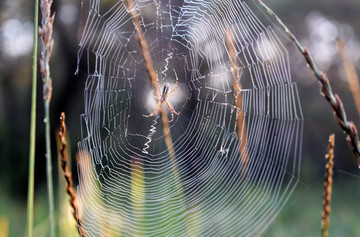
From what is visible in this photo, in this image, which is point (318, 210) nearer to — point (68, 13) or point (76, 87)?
point (76, 87)

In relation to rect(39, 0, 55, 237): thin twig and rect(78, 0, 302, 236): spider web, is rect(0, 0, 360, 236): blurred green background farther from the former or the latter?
rect(39, 0, 55, 237): thin twig

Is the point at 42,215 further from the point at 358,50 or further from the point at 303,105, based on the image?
the point at 358,50

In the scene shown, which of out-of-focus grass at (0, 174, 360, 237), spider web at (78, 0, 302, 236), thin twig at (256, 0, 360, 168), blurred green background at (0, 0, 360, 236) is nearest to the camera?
thin twig at (256, 0, 360, 168)

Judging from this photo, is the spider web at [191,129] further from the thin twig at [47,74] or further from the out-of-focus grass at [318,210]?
the thin twig at [47,74]

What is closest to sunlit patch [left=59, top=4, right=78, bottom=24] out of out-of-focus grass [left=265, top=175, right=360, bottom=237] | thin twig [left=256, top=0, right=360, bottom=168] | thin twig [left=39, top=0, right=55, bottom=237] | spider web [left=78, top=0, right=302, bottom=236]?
spider web [left=78, top=0, right=302, bottom=236]

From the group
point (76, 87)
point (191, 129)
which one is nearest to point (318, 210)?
point (191, 129)

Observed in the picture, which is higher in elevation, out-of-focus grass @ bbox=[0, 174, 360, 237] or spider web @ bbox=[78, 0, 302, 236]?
spider web @ bbox=[78, 0, 302, 236]

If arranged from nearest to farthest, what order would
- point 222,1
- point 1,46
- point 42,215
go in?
point 222,1
point 42,215
point 1,46

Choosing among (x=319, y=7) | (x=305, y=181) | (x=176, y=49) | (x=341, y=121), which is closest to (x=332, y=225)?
(x=305, y=181)

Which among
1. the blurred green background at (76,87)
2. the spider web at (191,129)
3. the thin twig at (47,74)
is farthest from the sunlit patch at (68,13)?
the thin twig at (47,74)

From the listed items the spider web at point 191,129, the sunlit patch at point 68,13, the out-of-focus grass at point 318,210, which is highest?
the sunlit patch at point 68,13

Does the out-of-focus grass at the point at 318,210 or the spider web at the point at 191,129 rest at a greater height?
the spider web at the point at 191,129
